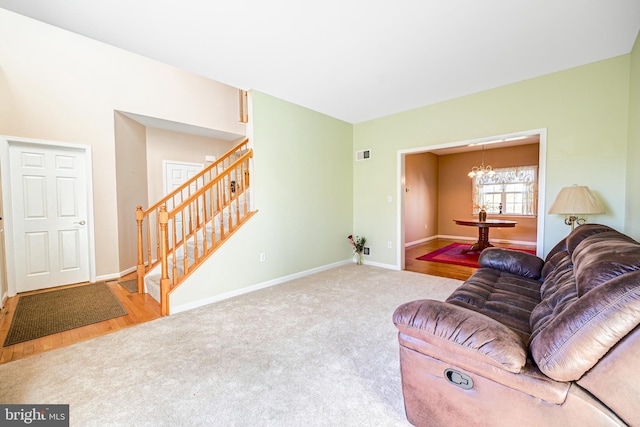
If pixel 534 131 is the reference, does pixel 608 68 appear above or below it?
above

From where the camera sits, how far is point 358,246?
491cm

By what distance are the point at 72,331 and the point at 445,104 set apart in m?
5.22

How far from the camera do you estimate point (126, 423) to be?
1.40m

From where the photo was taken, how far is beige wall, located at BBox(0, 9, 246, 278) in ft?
11.1

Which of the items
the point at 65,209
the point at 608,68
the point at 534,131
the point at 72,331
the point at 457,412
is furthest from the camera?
the point at 65,209

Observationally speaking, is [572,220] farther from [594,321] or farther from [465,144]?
[594,321]

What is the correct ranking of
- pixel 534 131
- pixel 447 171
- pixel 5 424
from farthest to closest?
1. pixel 447 171
2. pixel 534 131
3. pixel 5 424

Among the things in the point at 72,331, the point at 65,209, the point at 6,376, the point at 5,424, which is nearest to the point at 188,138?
the point at 65,209

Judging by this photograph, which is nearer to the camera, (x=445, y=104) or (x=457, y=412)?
(x=457, y=412)

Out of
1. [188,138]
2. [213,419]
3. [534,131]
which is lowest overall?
[213,419]

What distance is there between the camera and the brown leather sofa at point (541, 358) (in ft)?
2.84

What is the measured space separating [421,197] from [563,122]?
15.1ft

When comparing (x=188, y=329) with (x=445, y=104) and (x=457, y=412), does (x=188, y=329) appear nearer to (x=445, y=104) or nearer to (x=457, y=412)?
(x=457, y=412)

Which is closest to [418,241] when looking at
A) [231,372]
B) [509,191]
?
[509,191]
